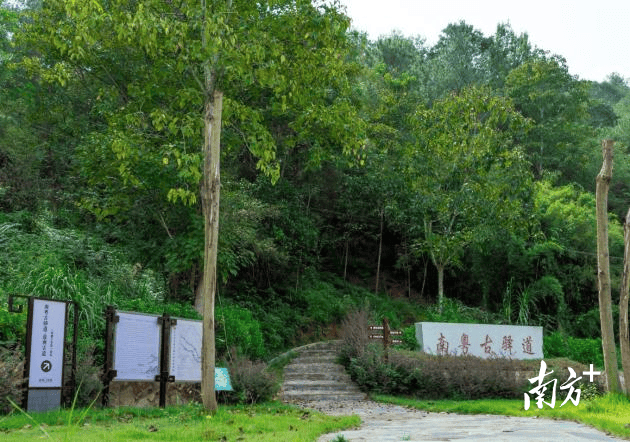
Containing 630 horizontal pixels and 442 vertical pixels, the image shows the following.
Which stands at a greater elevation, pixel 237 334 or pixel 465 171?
pixel 465 171

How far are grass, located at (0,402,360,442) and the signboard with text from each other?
26.4 ft

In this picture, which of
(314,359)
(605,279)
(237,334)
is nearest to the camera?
(605,279)

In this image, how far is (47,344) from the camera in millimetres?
9391

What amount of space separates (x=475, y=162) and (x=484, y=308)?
5.84 metres

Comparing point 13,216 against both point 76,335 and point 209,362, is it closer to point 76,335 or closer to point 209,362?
point 76,335

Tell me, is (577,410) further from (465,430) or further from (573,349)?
(573,349)

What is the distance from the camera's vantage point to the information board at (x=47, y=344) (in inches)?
361

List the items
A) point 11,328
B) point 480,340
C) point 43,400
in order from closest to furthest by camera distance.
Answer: point 43,400, point 11,328, point 480,340

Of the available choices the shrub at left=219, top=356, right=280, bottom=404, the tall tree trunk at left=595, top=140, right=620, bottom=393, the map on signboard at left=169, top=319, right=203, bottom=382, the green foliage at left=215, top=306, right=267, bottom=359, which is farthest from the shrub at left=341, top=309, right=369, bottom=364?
the tall tree trunk at left=595, top=140, right=620, bottom=393

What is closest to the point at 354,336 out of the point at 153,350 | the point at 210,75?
the point at 153,350

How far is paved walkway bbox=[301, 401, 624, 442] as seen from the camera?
744cm

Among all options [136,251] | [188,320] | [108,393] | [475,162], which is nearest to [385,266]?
[475,162]

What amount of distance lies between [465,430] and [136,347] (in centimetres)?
528

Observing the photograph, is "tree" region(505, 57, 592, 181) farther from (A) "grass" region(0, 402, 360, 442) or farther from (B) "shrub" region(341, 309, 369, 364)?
(A) "grass" region(0, 402, 360, 442)
